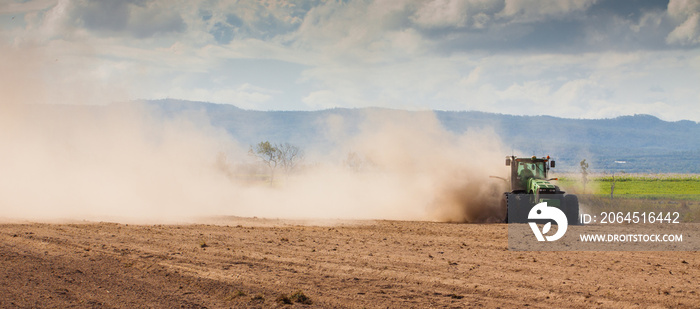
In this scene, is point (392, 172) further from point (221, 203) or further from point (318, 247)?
point (318, 247)

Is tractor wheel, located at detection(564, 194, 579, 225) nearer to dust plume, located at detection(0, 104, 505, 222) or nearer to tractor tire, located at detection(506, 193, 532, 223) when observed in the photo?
A: tractor tire, located at detection(506, 193, 532, 223)

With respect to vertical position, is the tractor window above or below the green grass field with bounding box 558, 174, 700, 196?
below

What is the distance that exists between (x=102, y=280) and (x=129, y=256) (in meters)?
2.67

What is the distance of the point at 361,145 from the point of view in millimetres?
39156

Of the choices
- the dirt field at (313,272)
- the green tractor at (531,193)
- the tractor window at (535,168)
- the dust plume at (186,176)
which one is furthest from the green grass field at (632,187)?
the dirt field at (313,272)

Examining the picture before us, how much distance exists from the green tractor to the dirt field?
513 centimetres

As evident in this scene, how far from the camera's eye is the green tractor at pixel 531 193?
2417cm

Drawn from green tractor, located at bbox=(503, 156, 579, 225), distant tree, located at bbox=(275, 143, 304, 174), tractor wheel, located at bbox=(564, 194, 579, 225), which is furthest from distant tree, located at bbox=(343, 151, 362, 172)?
distant tree, located at bbox=(275, 143, 304, 174)

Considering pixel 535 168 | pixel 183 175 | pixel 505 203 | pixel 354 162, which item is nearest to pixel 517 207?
pixel 505 203

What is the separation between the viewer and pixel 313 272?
14.1m

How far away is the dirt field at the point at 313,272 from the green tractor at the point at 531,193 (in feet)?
16.8

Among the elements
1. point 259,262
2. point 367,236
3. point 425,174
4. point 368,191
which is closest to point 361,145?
point 368,191

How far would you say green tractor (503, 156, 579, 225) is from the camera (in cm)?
2417

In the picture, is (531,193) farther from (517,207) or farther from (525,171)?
(525,171)
